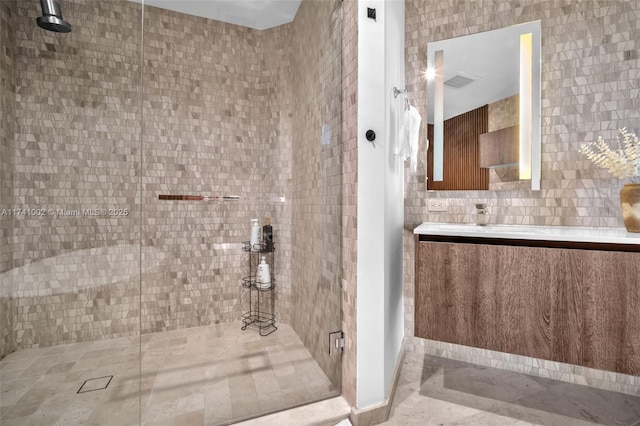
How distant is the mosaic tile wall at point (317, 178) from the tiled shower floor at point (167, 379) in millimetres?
172

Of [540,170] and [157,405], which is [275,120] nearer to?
[157,405]

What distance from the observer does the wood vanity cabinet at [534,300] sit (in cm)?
132

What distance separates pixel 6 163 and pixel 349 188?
1.39m

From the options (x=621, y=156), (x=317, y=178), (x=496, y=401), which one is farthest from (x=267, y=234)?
(x=621, y=156)

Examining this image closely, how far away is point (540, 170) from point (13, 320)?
2832 millimetres

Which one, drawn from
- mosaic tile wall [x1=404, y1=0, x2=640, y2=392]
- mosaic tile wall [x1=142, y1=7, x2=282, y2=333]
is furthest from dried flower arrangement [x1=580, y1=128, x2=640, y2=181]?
mosaic tile wall [x1=142, y1=7, x2=282, y2=333]

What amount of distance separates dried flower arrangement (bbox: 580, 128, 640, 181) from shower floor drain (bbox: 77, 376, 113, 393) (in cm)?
273

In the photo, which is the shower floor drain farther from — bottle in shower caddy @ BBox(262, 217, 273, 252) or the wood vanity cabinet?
the wood vanity cabinet

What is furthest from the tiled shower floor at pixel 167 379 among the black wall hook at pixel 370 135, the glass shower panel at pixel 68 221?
the black wall hook at pixel 370 135

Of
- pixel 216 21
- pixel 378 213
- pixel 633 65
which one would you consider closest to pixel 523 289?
pixel 378 213

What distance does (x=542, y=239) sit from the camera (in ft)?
4.70

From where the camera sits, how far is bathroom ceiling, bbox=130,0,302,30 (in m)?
1.63

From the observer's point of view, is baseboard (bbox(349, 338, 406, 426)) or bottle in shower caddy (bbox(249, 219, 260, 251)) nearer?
baseboard (bbox(349, 338, 406, 426))

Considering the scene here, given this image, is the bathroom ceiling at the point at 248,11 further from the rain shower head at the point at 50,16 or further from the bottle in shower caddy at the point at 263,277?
the bottle in shower caddy at the point at 263,277
